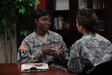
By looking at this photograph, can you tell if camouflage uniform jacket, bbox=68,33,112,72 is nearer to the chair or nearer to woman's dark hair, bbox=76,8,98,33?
woman's dark hair, bbox=76,8,98,33

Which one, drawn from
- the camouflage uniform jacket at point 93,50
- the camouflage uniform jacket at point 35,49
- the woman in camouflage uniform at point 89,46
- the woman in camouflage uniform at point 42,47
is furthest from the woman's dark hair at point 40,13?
the camouflage uniform jacket at point 93,50

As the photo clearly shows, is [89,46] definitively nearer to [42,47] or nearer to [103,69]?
[103,69]

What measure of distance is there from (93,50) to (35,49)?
113 cm

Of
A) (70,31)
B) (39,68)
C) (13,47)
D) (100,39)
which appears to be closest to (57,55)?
(39,68)

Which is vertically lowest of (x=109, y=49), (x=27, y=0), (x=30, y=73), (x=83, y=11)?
(x=30, y=73)

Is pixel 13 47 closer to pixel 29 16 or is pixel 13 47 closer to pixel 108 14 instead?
pixel 29 16

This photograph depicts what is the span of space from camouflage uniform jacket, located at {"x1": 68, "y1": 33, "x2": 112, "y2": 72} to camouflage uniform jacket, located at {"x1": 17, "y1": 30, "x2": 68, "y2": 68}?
80 cm

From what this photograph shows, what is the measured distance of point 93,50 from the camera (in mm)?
2219

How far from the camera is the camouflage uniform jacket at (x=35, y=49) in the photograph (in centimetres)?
297

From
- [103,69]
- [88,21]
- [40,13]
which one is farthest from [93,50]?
[40,13]

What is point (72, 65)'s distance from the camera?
7.21ft

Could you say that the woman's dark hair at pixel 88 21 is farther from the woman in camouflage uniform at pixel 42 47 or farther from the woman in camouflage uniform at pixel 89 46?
the woman in camouflage uniform at pixel 42 47

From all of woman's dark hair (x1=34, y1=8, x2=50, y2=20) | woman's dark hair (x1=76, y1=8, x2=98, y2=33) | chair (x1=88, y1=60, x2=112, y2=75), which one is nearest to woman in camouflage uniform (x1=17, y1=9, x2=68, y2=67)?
woman's dark hair (x1=34, y1=8, x2=50, y2=20)

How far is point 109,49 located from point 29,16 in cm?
258
